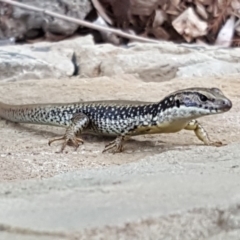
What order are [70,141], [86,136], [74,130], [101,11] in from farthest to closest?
[101,11] < [86,136] < [74,130] < [70,141]

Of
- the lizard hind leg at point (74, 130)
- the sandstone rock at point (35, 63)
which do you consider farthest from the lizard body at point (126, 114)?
the sandstone rock at point (35, 63)

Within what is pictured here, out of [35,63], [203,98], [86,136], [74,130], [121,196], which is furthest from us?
[35,63]

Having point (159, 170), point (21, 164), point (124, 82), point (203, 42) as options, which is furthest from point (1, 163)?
point (203, 42)

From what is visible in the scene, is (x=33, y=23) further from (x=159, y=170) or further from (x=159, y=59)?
(x=159, y=170)

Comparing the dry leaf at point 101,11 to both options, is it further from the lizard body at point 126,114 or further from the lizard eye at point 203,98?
the lizard eye at point 203,98

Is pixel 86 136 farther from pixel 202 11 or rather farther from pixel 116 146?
pixel 202 11

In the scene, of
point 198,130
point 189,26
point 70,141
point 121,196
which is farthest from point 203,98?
point 189,26
